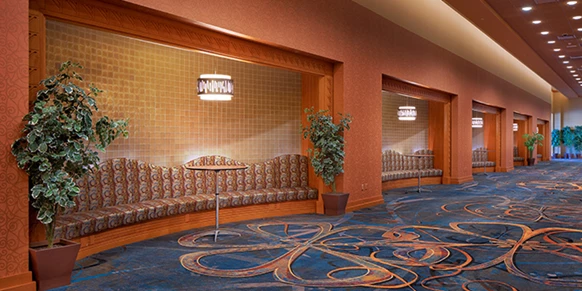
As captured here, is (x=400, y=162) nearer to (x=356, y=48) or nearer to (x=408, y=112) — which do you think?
(x=408, y=112)

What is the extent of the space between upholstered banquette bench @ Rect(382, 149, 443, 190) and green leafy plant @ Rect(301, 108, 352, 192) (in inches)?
179

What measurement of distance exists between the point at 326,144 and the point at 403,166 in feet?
22.3

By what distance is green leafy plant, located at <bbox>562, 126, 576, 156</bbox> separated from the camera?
110ft

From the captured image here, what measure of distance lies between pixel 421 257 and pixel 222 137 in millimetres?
4249

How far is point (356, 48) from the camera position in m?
8.92

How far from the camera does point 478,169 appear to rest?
19.8 meters

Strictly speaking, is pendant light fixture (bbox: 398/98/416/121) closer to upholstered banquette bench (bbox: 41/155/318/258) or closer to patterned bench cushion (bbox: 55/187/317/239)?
upholstered banquette bench (bbox: 41/155/318/258)

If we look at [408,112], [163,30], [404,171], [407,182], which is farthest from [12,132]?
[407,182]

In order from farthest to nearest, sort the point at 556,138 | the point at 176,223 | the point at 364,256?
1. the point at 556,138
2. the point at 176,223
3. the point at 364,256

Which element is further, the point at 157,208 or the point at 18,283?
the point at 157,208

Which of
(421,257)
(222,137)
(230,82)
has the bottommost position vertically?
(421,257)

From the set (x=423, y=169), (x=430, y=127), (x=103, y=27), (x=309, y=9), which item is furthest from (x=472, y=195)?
(x=103, y=27)

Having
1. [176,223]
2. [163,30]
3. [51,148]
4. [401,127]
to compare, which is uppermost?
[163,30]

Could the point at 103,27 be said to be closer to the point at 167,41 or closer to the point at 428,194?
the point at 167,41
